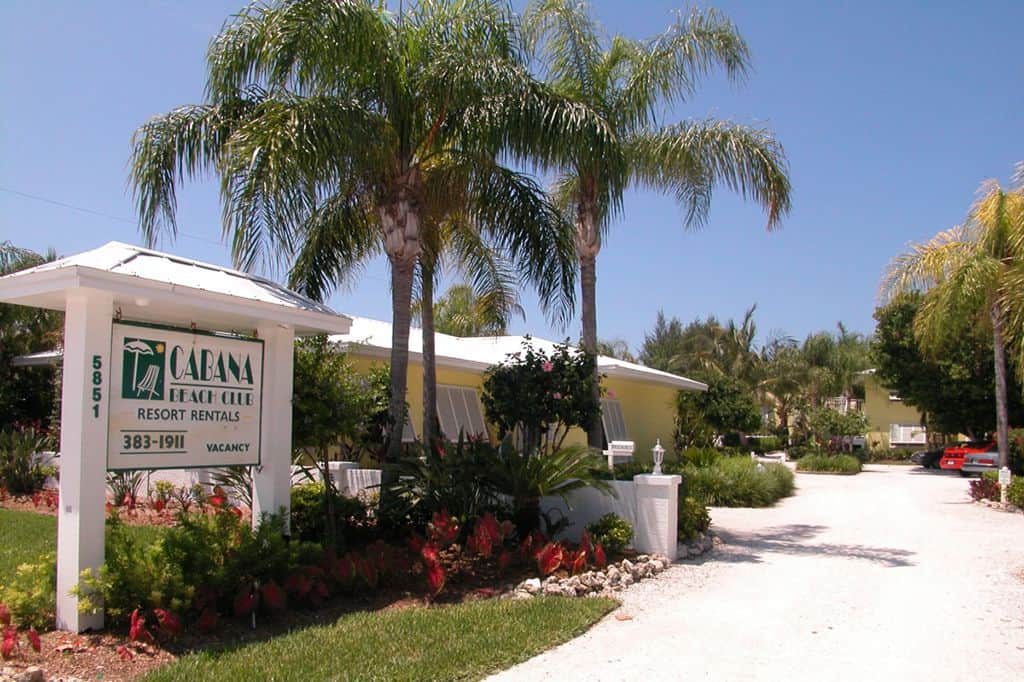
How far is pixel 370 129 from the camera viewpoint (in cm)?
1014

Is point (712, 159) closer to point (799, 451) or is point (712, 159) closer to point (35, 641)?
point (35, 641)

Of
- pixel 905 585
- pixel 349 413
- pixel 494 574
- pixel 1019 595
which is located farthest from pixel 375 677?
pixel 1019 595

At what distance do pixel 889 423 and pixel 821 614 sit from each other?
42.6 m

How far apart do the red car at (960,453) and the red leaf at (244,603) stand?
28.6 metres

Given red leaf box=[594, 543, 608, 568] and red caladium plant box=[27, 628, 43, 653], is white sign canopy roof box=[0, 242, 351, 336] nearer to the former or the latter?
red caladium plant box=[27, 628, 43, 653]

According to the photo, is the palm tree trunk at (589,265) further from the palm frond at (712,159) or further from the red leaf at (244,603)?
the red leaf at (244,603)

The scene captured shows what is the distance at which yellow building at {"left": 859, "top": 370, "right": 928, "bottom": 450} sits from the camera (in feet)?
150

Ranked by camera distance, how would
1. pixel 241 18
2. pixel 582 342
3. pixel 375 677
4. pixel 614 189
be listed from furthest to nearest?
pixel 582 342 < pixel 614 189 < pixel 241 18 < pixel 375 677

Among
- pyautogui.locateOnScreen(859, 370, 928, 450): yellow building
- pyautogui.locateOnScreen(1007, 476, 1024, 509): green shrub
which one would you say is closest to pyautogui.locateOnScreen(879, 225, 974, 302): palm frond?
pyautogui.locateOnScreen(1007, 476, 1024, 509): green shrub

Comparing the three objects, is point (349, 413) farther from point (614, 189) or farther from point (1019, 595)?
point (1019, 595)

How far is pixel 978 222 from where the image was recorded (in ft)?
63.4

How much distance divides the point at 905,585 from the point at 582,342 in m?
6.01

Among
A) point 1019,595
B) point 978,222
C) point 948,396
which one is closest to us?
point 1019,595

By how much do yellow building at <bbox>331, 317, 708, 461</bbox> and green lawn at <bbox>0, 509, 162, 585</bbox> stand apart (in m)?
3.73
